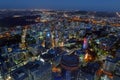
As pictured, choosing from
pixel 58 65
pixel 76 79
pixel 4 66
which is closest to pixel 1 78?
pixel 4 66

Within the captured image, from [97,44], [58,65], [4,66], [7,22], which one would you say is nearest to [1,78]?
[4,66]

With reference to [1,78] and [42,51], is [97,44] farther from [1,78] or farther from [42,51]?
[1,78]

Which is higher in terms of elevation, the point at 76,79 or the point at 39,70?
the point at 39,70

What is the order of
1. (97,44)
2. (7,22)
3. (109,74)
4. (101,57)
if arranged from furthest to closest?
(7,22) < (97,44) < (101,57) < (109,74)

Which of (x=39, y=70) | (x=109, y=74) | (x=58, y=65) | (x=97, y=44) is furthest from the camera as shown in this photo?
(x=97, y=44)

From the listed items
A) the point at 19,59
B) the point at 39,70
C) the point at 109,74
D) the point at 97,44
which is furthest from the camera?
the point at 97,44

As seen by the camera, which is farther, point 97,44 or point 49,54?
point 97,44

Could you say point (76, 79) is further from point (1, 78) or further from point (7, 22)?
point (7, 22)

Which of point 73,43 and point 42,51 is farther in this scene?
point 73,43

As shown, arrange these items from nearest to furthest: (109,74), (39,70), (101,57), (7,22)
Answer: (39,70), (109,74), (101,57), (7,22)
